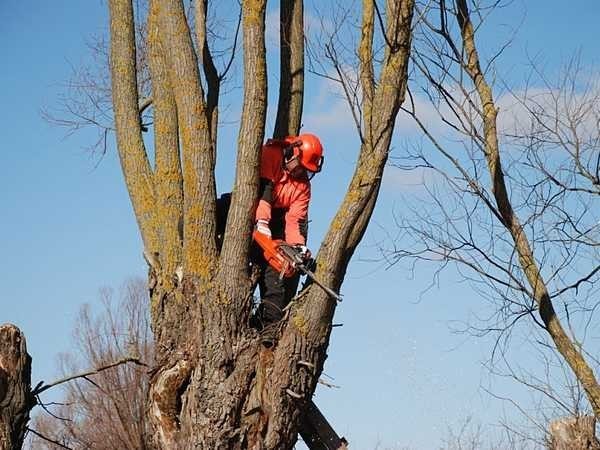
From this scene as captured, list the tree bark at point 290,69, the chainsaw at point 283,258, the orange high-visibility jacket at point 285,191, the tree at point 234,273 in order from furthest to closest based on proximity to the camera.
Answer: the tree bark at point 290,69
the orange high-visibility jacket at point 285,191
the chainsaw at point 283,258
the tree at point 234,273

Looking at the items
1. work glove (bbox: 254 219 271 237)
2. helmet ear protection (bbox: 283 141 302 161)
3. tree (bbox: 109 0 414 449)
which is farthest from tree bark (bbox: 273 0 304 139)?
work glove (bbox: 254 219 271 237)

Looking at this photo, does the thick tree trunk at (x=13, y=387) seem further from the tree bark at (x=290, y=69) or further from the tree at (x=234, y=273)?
the tree bark at (x=290, y=69)

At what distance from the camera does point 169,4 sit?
6.70 meters

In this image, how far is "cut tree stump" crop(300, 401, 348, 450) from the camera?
677 centimetres

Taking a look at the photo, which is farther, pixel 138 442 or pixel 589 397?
pixel 138 442

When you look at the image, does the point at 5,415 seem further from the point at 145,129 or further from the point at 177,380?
the point at 145,129

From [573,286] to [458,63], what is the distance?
226cm

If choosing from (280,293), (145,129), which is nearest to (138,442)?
(145,129)

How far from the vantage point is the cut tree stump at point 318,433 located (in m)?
6.77

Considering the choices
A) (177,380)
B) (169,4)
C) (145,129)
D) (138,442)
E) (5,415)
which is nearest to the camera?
(5,415)

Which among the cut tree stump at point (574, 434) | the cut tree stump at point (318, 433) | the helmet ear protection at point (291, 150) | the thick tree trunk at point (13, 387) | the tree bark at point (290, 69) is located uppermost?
the tree bark at point (290, 69)

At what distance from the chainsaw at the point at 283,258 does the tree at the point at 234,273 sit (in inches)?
4.5

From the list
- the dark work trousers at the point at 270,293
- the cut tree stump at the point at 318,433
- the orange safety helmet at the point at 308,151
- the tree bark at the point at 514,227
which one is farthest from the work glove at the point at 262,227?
the tree bark at the point at 514,227

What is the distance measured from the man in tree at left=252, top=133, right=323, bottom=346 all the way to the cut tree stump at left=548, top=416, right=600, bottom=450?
244cm
